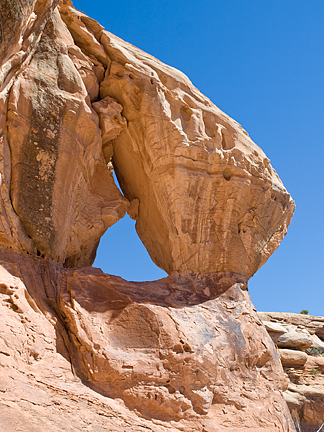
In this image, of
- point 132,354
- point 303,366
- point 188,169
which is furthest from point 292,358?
point 132,354

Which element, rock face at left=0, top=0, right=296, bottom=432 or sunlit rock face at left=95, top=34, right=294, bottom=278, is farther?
sunlit rock face at left=95, top=34, right=294, bottom=278

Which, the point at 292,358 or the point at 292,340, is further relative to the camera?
the point at 292,340

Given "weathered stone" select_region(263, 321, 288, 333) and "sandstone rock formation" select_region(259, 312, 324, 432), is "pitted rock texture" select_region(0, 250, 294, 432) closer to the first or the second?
"sandstone rock formation" select_region(259, 312, 324, 432)

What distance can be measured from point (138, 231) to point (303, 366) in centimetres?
658

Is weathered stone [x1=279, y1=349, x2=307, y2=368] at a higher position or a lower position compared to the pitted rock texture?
higher

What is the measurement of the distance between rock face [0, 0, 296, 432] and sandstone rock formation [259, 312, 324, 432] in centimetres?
402

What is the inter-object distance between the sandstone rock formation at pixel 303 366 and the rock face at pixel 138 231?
4.02 meters

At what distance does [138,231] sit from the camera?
11719mm

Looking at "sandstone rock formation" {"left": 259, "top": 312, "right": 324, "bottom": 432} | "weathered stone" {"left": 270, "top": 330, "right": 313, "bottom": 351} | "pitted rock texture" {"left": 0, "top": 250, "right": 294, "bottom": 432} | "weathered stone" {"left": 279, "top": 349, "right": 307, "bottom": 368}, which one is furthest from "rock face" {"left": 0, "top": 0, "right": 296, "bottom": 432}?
"weathered stone" {"left": 270, "top": 330, "right": 313, "bottom": 351}

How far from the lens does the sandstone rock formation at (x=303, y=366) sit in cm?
1265

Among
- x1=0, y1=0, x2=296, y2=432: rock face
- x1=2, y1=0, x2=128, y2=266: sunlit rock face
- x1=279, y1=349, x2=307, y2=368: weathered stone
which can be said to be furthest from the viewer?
x1=279, y1=349, x2=307, y2=368: weathered stone

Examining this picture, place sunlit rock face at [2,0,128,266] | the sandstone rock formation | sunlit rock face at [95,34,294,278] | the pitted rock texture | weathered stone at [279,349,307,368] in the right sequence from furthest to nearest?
1. weathered stone at [279,349,307,368]
2. the sandstone rock formation
3. sunlit rock face at [95,34,294,278]
4. sunlit rock face at [2,0,128,266]
5. the pitted rock texture

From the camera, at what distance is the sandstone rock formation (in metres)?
12.6

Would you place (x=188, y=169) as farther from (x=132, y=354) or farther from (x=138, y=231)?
(x=132, y=354)
